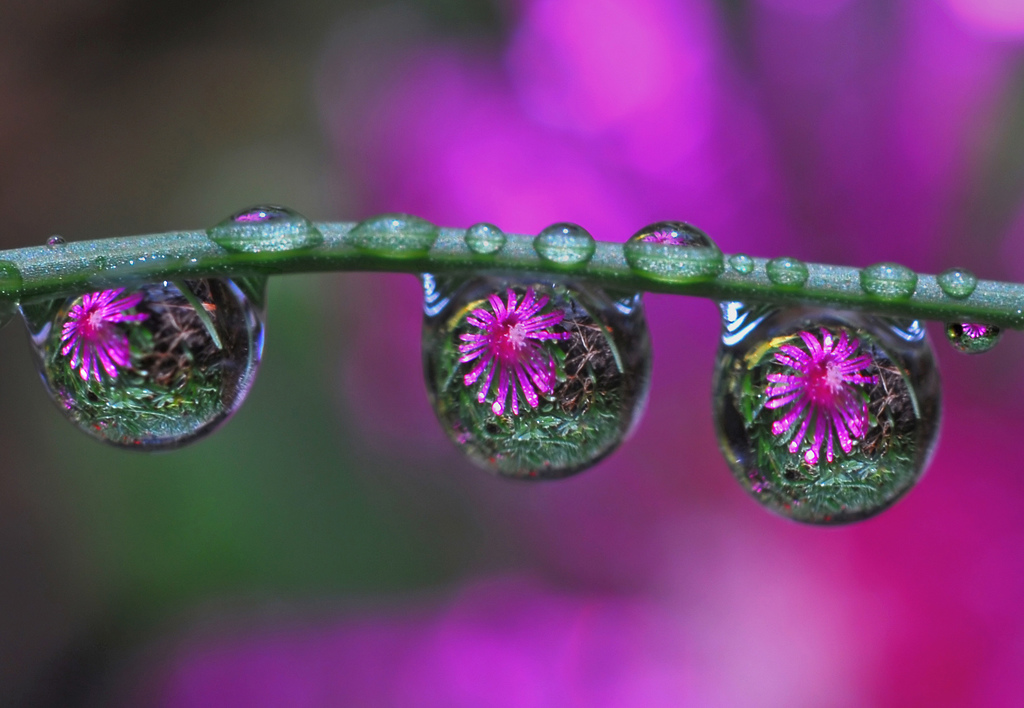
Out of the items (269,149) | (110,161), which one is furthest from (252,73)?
(110,161)

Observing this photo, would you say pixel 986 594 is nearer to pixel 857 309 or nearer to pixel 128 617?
pixel 857 309

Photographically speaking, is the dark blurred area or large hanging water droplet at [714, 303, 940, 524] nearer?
large hanging water droplet at [714, 303, 940, 524]

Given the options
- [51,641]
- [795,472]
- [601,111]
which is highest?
[601,111]

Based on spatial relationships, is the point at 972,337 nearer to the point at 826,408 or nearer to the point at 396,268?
the point at 826,408

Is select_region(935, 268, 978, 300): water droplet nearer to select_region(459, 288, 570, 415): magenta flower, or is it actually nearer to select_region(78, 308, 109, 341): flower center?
select_region(459, 288, 570, 415): magenta flower

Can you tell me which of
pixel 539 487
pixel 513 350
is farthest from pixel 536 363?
pixel 539 487

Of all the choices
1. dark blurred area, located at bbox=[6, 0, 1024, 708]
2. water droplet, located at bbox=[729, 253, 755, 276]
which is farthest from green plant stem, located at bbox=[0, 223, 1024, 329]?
dark blurred area, located at bbox=[6, 0, 1024, 708]
